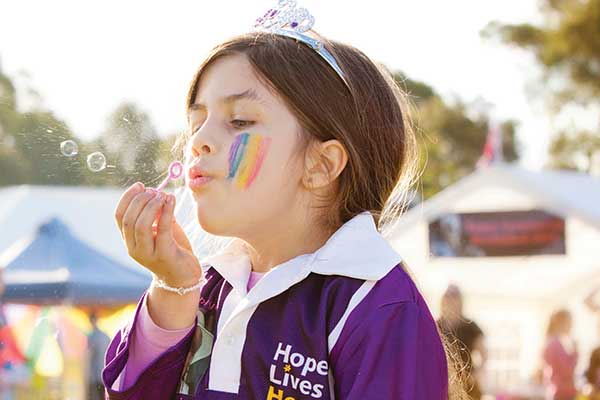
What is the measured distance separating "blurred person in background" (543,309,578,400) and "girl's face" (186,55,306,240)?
6736 mm

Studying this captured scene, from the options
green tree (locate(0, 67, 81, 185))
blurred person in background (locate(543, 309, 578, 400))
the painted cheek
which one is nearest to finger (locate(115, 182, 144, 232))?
the painted cheek

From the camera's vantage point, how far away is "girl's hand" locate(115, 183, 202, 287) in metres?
1.43

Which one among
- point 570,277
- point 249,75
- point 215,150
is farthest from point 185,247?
point 570,277

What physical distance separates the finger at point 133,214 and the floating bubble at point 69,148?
0.87 feet

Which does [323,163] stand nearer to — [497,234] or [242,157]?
[242,157]

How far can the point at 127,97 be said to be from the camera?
1.78 meters

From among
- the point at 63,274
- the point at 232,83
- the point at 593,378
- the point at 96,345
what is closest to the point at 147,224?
the point at 232,83

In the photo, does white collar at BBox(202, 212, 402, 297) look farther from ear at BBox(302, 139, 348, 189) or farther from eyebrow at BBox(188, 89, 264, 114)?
eyebrow at BBox(188, 89, 264, 114)

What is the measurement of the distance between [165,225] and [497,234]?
8585 millimetres

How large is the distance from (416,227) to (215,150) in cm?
873

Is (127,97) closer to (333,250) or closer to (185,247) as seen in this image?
(185,247)

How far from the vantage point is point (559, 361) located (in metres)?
7.93

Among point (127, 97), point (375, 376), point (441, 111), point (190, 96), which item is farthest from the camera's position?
point (441, 111)

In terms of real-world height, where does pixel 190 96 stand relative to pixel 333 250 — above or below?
above
